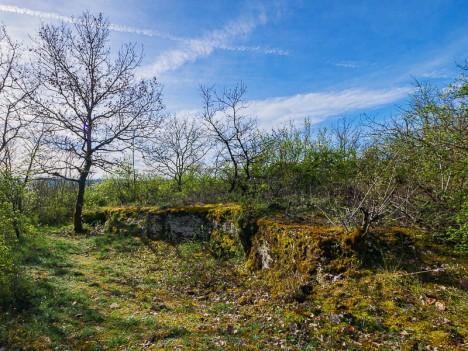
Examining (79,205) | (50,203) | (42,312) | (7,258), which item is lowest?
(42,312)

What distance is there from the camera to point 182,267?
9.70 m

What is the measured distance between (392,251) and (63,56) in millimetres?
17724

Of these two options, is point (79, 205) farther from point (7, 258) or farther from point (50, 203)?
point (7, 258)

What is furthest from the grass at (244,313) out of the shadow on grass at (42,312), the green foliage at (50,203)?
the green foliage at (50,203)

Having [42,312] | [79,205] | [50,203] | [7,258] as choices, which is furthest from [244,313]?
[50,203]

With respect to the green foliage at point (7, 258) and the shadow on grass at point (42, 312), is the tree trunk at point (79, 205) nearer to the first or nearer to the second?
the shadow on grass at point (42, 312)

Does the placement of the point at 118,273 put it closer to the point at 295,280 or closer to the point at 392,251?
the point at 295,280

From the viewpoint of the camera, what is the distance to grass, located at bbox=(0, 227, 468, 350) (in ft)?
14.5

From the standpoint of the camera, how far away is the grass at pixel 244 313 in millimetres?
4426

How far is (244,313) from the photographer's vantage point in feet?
19.6

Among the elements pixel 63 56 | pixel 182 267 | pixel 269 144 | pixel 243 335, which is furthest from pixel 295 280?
pixel 63 56

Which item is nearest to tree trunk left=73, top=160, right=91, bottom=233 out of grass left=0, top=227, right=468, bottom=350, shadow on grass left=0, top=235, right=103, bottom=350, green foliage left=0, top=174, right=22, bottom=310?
shadow on grass left=0, top=235, right=103, bottom=350

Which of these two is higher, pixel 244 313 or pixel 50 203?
pixel 50 203

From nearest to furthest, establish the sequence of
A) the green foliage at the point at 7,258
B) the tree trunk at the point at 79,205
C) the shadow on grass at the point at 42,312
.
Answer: the shadow on grass at the point at 42,312 < the green foliage at the point at 7,258 < the tree trunk at the point at 79,205
